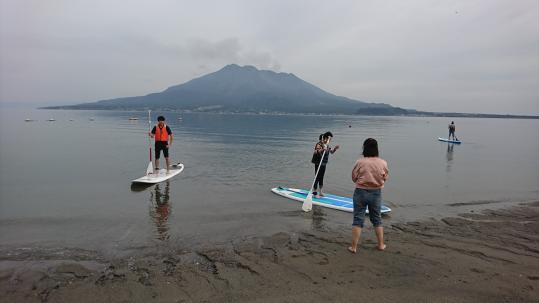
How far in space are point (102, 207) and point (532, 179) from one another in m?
18.2

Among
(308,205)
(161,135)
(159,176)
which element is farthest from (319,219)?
(161,135)

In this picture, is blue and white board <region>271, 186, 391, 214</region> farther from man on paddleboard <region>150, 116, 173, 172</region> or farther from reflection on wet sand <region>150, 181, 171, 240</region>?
man on paddleboard <region>150, 116, 173, 172</region>

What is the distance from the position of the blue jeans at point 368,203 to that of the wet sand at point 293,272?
64cm

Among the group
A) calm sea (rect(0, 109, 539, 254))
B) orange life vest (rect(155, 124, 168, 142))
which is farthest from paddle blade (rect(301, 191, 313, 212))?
orange life vest (rect(155, 124, 168, 142))

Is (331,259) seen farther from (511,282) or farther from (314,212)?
(314,212)

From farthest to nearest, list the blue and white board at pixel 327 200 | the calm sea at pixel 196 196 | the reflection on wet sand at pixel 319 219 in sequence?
the blue and white board at pixel 327 200 → the reflection on wet sand at pixel 319 219 → the calm sea at pixel 196 196

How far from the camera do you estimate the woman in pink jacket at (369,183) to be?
21.4 feet

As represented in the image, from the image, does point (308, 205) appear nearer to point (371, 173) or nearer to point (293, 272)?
point (371, 173)

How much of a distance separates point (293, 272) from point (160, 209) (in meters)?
5.48

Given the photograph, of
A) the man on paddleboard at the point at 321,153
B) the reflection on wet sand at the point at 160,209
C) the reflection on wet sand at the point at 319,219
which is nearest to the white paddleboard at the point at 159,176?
the reflection on wet sand at the point at 160,209

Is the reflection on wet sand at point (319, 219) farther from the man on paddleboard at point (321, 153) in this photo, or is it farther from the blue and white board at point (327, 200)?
the man on paddleboard at point (321, 153)

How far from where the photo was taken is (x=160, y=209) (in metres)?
10.1

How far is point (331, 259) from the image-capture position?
6.40 meters

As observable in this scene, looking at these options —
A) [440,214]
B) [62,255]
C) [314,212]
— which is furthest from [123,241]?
[440,214]
